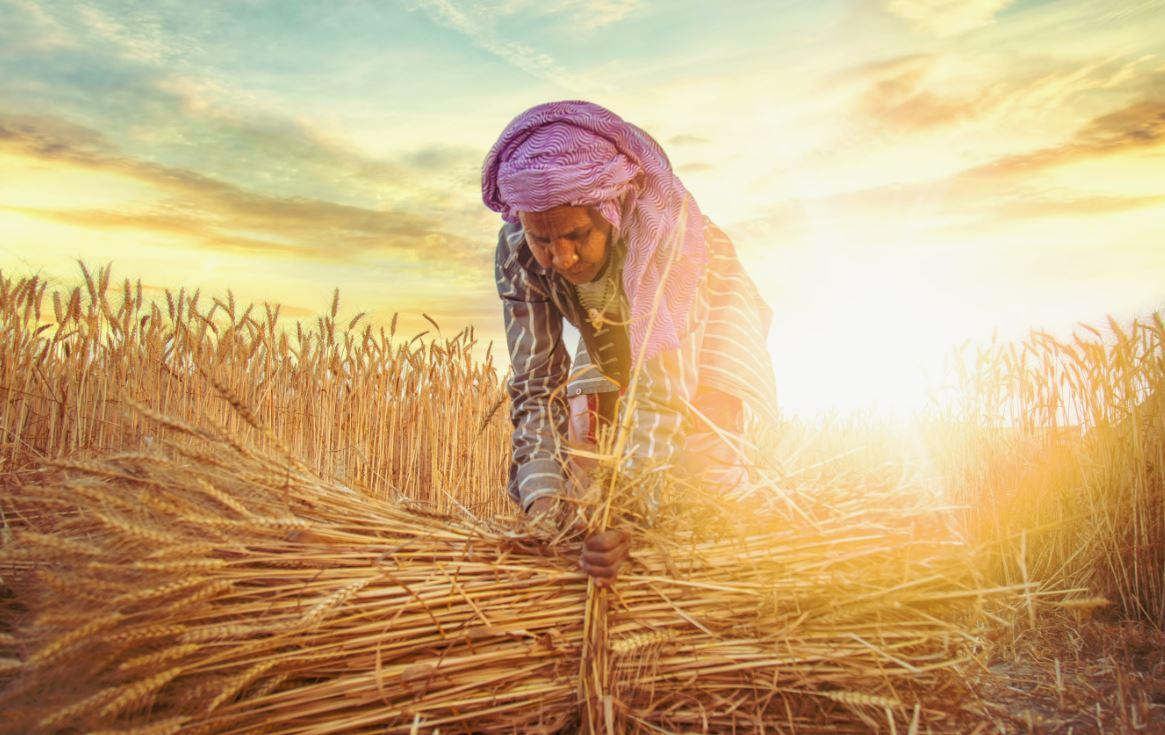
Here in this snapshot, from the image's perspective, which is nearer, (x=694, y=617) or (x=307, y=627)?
(x=307, y=627)

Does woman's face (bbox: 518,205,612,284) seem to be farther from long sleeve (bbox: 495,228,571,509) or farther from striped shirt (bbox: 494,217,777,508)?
long sleeve (bbox: 495,228,571,509)

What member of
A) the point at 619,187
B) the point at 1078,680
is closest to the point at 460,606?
the point at 619,187

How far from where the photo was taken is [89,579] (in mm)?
1257

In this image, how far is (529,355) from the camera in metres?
2.41

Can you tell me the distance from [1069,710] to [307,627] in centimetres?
231

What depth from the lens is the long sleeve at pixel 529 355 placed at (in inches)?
90.4

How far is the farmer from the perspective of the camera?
189cm

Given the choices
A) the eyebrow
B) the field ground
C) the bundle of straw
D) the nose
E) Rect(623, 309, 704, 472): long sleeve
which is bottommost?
the field ground

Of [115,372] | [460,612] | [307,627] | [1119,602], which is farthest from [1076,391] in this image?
[115,372]

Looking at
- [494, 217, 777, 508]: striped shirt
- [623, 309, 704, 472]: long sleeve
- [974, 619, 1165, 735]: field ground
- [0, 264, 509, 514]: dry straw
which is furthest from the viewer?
[0, 264, 509, 514]: dry straw

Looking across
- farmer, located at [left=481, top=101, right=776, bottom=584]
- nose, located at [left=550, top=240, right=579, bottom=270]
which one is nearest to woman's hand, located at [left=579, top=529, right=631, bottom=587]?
farmer, located at [left=481, top=101, right=776, bottom=584]

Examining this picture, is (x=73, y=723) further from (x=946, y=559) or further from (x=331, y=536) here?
(x=946, y=559)

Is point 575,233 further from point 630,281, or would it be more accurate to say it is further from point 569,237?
point 630,281

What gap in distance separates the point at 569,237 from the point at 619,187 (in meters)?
0.18
